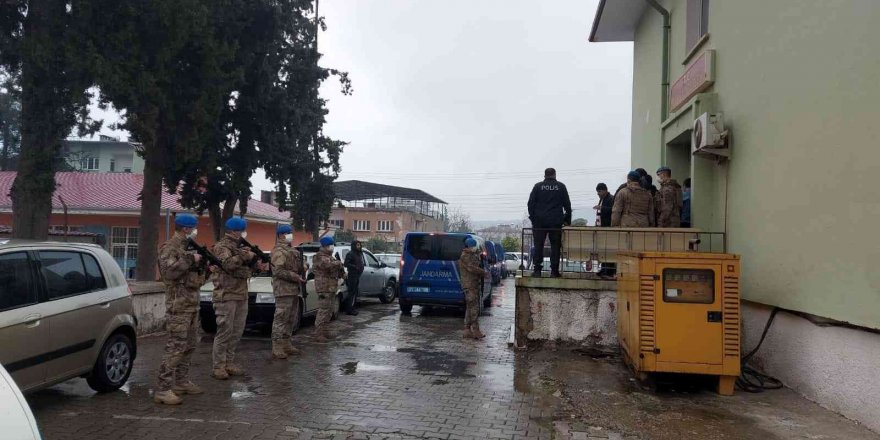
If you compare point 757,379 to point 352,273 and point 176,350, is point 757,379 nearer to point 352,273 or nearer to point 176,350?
point 176,350

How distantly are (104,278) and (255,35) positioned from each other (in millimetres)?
11212

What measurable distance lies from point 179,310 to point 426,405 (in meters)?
2.78

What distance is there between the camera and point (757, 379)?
7.03 meters

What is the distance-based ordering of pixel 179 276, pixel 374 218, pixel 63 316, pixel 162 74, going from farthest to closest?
pixel 374 218 < pixel 162 74 < pixel 179 276 < pixel 63 316

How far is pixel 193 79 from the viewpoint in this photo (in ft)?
44.5

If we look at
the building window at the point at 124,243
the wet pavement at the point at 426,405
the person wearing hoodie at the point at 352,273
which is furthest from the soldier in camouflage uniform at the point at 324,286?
the building window at the point at 124,243

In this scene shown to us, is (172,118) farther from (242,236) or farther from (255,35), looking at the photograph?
(242,236)

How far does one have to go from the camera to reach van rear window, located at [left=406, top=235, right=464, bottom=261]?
44.2 feet

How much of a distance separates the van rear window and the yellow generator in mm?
6975

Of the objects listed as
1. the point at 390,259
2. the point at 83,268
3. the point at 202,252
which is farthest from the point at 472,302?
the point at 390,259

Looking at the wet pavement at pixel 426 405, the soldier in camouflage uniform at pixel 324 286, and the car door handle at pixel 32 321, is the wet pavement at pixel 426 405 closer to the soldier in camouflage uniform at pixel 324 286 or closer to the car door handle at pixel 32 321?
the car door handle at pixel 32 321

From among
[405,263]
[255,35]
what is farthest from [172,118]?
[405,263]

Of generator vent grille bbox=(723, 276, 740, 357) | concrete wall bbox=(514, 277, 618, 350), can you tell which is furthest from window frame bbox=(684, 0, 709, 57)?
generator vent grille bbox=(723, 276, 740, 357)

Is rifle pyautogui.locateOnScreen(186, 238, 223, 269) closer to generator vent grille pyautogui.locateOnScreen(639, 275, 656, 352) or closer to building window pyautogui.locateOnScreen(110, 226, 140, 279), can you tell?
generator vent grille pyautogui.locateOnScreen(639, 275, 656, 352)
